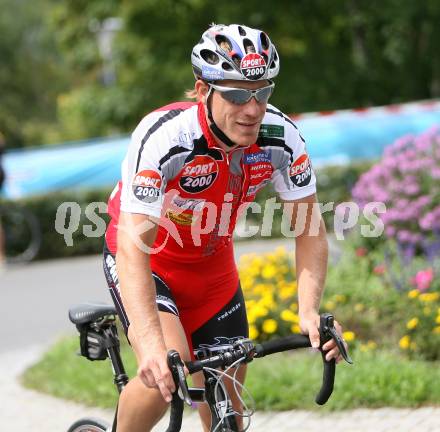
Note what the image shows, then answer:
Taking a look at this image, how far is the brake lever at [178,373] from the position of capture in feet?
9.97

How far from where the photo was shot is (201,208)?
3.82 meters

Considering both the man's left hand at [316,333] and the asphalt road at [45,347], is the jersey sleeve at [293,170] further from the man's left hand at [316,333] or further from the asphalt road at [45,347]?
the asphalt road at [45,347]

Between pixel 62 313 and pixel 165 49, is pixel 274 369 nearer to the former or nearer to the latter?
pixel 62 313

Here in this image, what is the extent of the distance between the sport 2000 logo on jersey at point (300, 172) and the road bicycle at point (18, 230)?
11528 mm

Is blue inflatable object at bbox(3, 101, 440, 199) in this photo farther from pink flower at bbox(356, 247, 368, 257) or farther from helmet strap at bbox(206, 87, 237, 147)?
helmet strap at bbox(206, 87, 237, 147)

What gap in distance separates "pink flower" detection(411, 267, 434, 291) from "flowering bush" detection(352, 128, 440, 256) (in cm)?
92

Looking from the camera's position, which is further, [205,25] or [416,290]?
[205,25]

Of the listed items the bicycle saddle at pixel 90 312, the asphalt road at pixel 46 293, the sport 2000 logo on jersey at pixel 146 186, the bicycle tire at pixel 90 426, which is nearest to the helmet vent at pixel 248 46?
the sport 2000 logo on jersey at pixel 146 186

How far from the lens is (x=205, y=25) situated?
25.0 meters

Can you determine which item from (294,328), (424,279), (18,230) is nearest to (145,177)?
(294,328)

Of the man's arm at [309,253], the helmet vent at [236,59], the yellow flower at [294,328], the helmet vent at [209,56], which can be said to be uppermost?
the helmet vent at [209,56]

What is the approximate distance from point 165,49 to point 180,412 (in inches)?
894

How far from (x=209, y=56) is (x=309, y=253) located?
92cm

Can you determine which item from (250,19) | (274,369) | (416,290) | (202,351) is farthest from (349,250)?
(250,19)
